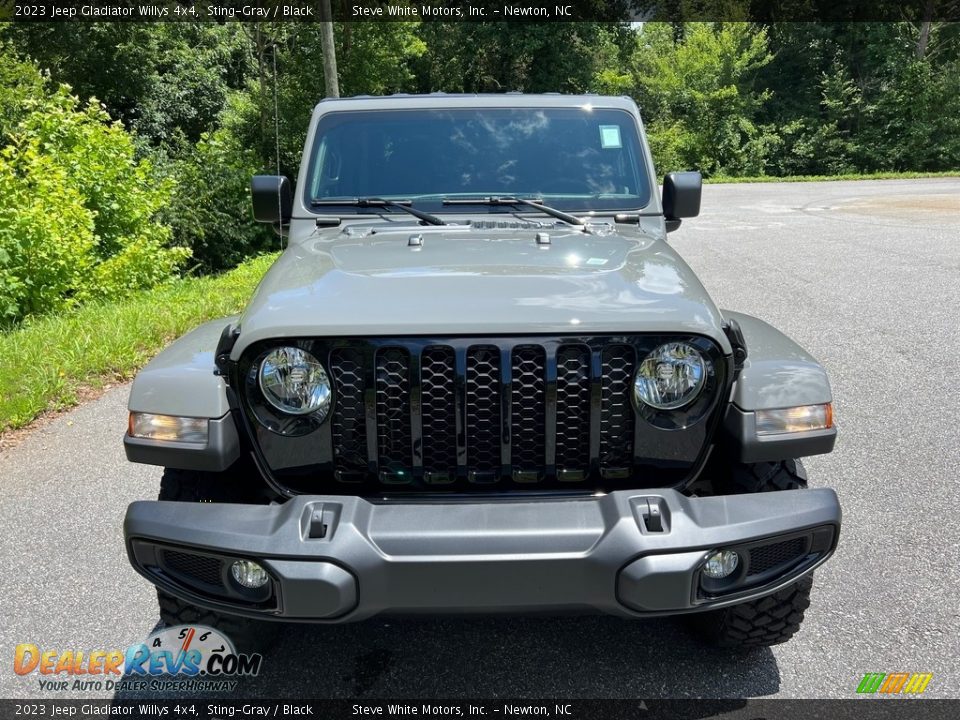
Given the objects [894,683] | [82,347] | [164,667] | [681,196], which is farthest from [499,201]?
[82,347]

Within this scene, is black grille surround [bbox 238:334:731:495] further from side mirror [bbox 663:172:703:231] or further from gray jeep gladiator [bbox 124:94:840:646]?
side mirror [bbox 663:172:703:231]

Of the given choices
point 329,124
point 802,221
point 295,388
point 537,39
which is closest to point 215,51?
point 537,39

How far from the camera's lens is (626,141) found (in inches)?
148

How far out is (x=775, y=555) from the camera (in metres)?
2.24

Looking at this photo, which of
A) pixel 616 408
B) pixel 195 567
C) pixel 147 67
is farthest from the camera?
pixel 147 67

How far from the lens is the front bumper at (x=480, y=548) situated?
202 centimetres

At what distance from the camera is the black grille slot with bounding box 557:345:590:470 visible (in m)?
2.25

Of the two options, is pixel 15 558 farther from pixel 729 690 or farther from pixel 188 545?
pixel 729 690

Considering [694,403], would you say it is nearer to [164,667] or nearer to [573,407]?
[573,407]

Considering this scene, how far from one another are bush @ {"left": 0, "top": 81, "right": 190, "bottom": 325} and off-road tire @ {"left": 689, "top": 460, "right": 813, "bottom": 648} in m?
7.43

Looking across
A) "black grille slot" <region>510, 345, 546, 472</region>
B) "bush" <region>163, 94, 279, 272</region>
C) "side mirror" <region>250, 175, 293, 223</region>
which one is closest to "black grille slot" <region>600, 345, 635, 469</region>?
"black grille slot" <region>510, 345, 546, 472</region>

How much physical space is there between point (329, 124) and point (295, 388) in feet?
6.21

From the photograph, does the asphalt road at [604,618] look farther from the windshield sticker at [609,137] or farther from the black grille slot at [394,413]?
the windshield sticker at [609,137]

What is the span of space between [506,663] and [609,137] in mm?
2307
